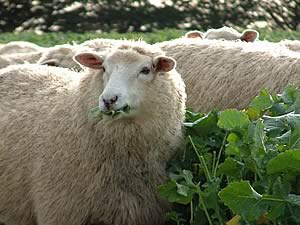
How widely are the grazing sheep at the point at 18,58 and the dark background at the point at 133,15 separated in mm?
15232

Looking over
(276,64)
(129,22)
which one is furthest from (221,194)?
(129,22)

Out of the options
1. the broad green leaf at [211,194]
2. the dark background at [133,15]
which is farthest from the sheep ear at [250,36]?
the dark background at [133,15]

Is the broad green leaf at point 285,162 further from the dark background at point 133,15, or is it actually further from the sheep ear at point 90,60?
the dark background at point 133,15

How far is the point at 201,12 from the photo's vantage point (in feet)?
95.0

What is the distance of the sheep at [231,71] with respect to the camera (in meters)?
7.92

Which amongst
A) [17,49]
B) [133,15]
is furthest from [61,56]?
[133,15]

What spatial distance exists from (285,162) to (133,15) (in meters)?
23.1

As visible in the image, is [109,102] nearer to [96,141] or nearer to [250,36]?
[96,141]

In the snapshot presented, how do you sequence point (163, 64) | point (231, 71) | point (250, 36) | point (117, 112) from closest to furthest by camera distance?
point (117, 112), point (163, 64), point (231, 71), point (250, 36)

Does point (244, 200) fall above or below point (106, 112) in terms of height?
above

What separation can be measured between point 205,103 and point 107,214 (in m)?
2.04

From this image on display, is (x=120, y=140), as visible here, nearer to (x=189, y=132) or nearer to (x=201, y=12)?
(x=189, y=132)

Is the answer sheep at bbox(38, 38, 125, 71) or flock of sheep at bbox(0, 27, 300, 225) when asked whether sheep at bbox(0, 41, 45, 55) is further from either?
flock of sheep at bbox(0, 27, 300, 225)

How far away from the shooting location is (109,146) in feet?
22.2
